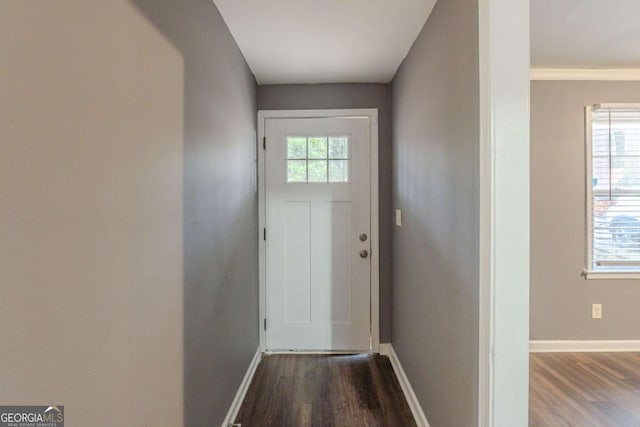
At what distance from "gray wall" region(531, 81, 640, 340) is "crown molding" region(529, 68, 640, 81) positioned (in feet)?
0.15

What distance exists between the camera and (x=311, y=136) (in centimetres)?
289

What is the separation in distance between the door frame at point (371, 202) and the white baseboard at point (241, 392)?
204 millimetres

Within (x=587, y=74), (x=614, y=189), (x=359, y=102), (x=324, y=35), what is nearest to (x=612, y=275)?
(x=614, y=189)

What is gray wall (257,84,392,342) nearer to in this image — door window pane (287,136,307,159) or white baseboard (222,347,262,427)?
door window pane (287,136,307,159)

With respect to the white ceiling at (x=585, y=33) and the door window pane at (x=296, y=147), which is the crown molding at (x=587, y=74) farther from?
the door window pane at (x=296, y=147)

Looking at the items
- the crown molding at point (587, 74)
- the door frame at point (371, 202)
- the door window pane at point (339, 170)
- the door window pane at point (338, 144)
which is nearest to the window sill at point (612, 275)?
the crown molding at point (587, 74)

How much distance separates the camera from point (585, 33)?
218cm

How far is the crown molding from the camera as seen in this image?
2.77 m

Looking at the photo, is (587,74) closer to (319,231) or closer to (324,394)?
(319,231)

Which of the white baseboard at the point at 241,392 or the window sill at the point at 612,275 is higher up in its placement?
the window sill at the point at 612,275

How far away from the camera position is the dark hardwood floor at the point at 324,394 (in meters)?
2.02

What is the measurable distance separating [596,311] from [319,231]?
2424mm

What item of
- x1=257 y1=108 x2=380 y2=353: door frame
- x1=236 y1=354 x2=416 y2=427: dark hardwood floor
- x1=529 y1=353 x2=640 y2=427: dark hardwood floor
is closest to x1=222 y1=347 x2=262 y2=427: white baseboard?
x1=236 y1=354 x2=416 y2=427: dark hardwood floor

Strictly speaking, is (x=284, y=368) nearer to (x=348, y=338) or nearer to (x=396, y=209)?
(x=348, y=338)
